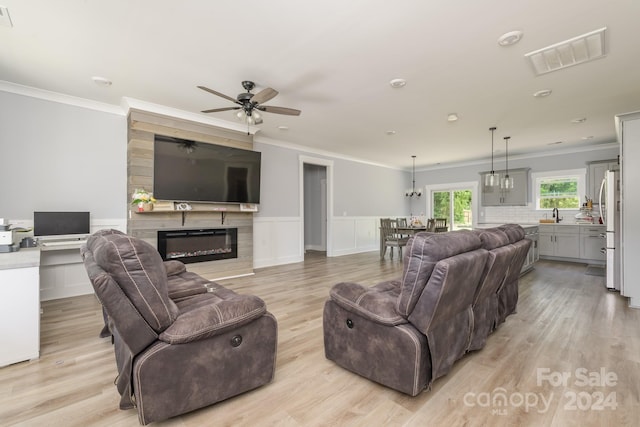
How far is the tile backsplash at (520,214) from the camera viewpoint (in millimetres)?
6805

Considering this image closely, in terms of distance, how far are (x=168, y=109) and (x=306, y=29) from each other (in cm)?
279

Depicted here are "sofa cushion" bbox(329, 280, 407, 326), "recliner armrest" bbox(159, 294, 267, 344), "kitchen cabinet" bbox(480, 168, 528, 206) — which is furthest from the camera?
"kitchen cabinet" bbox(480, 168, 528, 206)

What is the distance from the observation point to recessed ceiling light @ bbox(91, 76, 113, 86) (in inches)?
131

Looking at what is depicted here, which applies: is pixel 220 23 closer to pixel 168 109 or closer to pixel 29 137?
pixel 168 109

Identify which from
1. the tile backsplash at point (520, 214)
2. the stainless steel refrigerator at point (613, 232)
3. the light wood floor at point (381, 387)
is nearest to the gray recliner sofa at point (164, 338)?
the light wood floor at point (381, 387)

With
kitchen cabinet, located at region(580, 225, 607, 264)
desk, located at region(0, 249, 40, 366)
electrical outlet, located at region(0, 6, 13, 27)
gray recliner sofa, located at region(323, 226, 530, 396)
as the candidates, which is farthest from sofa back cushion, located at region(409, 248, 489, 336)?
kitchen cabinet, located at region(580, 225, 607, 264)

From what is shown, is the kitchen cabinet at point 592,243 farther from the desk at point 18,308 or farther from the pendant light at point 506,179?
the desk at point 18,308

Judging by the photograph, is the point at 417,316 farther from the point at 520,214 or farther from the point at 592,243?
the point at 520,214

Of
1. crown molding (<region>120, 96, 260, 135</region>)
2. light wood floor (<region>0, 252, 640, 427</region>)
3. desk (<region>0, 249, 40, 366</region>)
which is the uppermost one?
crown molding (<region>120, 96, 260, 135</region>)

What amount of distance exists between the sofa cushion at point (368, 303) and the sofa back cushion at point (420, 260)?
6 centimetres

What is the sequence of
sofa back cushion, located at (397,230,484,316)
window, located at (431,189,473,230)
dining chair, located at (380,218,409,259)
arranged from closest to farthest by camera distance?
sofa back cushion, located at (397,230,484,316) → dining chair, located at (380,218,409,259) → window, located at (431,189,473,230)

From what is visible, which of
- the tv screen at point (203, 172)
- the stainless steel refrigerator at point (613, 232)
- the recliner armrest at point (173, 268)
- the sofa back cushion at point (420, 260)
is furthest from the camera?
the tv screen at point (203, 172)

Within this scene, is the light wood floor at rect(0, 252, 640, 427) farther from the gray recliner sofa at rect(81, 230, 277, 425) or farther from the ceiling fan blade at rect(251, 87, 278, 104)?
the ceiling fan blade at rect(251, 87, 278, 104)

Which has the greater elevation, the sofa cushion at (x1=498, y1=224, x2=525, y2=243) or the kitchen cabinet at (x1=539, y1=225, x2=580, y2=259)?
the sofa cushion at (x1=498, y1=224, x2=525, y2=243)
